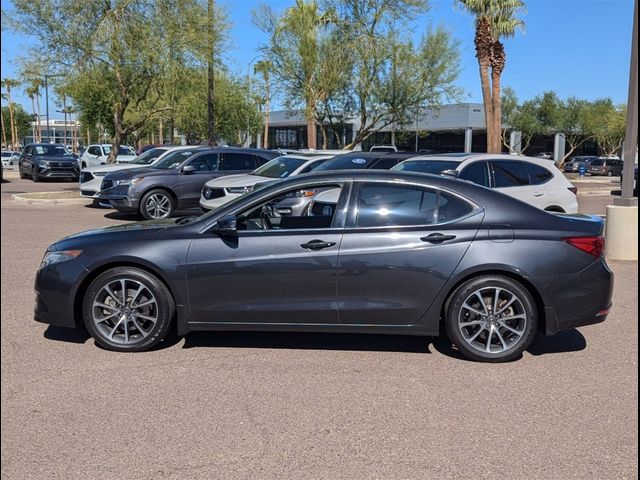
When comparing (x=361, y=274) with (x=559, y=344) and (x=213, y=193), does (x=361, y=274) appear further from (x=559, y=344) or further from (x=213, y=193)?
(x=213, y=193)

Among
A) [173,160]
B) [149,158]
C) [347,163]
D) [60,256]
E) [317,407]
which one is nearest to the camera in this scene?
[317,407]

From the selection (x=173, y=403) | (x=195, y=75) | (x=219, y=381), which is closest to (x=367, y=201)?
(x=219, y=381)

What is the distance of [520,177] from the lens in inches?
416

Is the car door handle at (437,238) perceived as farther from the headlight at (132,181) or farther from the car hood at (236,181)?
the headlight at (132,181)

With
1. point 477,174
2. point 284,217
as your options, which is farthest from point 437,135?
point 284,217

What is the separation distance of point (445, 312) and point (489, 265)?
0.52 metres

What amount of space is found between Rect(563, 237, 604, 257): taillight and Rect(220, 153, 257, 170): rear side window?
443 inches

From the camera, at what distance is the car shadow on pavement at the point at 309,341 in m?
5.59

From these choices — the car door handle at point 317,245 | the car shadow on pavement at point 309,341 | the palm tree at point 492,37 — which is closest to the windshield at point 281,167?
the car shadow on pavement at point 309,341

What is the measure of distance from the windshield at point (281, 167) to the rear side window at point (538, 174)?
204 inches

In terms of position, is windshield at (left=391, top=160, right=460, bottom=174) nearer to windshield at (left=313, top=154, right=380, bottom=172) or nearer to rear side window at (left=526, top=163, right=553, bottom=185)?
rear side window at (left=526, top=163, right=553, bottom=185)

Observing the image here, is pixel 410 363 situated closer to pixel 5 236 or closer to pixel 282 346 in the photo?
pixel 282 346

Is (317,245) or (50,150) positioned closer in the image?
(317,245)

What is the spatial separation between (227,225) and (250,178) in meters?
8.35
